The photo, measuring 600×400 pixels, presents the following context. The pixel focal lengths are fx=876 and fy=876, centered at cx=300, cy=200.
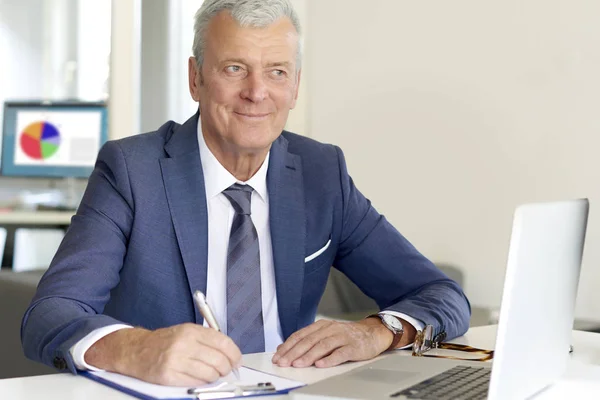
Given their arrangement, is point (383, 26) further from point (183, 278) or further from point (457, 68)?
point (183, 278)

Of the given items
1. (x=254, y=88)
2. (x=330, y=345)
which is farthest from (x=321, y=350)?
(x=254, y=88)

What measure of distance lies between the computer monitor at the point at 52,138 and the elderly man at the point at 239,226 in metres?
3.00

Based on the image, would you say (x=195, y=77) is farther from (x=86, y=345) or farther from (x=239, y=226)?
(x=86, y=345)

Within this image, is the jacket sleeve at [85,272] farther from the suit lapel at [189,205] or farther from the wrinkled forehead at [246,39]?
the wrinkled forehead at [246,39]

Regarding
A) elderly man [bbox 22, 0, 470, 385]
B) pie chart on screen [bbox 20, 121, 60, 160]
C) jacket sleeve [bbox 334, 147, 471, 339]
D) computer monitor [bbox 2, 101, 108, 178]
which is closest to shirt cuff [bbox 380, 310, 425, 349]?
elderly man [bbox 22, 0, 470, 385]

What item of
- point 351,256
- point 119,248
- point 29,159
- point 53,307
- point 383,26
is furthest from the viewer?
point 29,159

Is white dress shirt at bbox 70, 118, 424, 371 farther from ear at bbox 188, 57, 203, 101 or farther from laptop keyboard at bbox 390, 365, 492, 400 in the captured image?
laptop keyboard at bbox 390, 365, 492, 400

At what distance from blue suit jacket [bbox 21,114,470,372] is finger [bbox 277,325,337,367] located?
25cm

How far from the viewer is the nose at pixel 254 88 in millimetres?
1911

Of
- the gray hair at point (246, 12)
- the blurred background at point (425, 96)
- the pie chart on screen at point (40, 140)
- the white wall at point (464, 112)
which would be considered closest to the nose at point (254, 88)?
the gray hair at point (246, 12)

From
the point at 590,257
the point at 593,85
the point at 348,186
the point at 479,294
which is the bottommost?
the point at 479,294

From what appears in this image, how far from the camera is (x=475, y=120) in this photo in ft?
11.2

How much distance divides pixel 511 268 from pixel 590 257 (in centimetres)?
213

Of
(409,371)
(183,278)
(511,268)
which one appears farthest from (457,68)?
(511,268)
